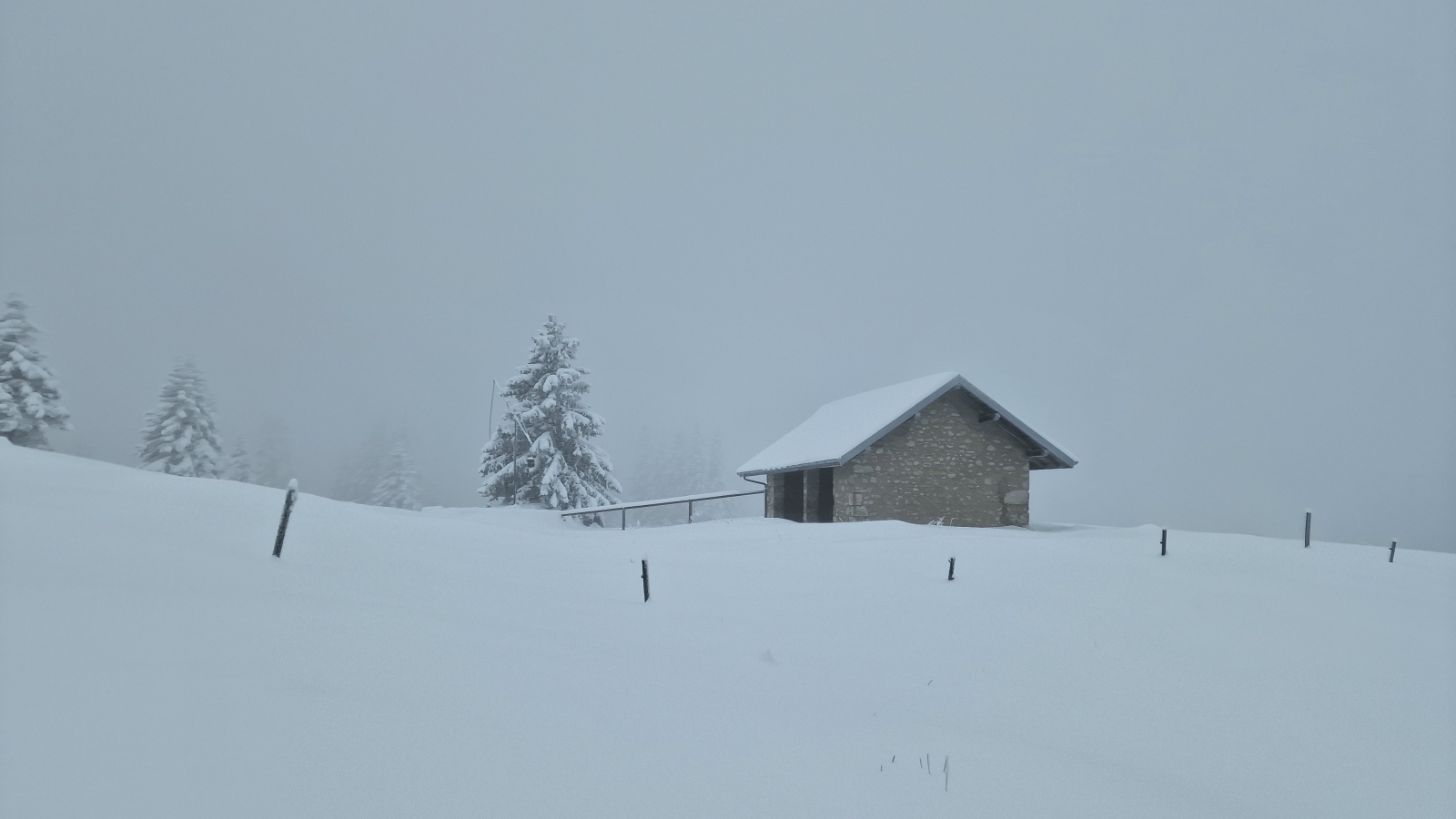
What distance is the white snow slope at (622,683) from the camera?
9.02 ft

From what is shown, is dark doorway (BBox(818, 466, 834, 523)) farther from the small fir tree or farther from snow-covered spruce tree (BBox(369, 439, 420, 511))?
the small fir tree

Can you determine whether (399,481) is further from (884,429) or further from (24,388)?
(884,429)

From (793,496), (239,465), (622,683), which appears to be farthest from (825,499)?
(239,465)

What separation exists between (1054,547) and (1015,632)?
19.3 feet

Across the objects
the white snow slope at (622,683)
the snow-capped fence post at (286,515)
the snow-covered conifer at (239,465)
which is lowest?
the white snow slope at (622,683)

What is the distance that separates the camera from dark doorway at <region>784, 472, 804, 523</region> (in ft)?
83.6

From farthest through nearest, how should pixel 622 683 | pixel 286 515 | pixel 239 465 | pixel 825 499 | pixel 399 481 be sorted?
1. pixel 399 481
2. pixel 239 465
3. pixel 825 499
4. pixel 286 515
5. pixel 622 683

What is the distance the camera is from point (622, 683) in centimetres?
439

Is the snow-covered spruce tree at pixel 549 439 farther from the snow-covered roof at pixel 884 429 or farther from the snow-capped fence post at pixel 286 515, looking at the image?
the snow-capped fence post at pixel 286 515

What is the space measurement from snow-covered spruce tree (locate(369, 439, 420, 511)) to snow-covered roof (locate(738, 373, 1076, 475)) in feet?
79.8

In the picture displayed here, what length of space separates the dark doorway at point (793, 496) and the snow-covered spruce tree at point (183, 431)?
77.1 feet

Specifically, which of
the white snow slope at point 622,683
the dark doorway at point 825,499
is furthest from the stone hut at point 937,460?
the white snow slope at point 622,683

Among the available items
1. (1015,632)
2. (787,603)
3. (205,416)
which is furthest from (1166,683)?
(205,416)

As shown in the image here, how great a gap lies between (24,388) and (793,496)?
25.5 metres
